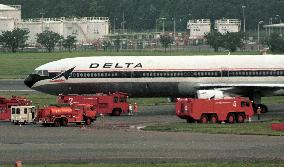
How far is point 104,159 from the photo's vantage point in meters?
52.3

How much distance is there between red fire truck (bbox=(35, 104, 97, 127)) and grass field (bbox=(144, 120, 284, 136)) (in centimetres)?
477

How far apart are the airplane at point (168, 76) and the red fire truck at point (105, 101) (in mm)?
1921


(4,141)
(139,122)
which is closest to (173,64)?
(139,122)

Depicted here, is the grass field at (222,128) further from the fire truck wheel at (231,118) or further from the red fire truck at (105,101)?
the red fire truck at (105,101)

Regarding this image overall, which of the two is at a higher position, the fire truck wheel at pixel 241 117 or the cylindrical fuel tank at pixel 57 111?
the cylindrical fuel tank at pixel 57 111

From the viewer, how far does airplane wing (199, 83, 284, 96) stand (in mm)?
82250

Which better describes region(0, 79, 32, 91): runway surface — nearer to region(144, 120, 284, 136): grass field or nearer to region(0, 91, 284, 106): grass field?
region(0, 91, 284, 106): grass field

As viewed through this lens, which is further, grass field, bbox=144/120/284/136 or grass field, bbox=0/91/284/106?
grass field, bbox=0/91/284/106

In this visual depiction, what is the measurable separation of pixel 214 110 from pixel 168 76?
451 inches

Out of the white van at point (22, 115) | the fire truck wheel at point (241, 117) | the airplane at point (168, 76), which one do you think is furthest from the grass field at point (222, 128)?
the airplane at point (168, 76)

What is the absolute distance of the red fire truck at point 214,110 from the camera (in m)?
73.0

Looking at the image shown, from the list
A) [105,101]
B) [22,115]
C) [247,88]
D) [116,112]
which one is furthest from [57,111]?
[247,88]

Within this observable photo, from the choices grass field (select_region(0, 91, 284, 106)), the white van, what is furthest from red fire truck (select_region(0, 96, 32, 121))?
grass field (select_region(0, 91, 284, 106))

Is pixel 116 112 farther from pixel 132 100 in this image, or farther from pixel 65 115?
pixel 132 100
